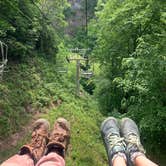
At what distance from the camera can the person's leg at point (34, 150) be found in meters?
2.29

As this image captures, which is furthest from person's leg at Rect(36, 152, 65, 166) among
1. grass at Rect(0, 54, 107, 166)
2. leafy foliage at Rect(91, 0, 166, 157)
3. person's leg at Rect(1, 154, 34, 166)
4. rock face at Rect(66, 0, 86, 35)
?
rock face at Rect(66, 0, 86, 35)

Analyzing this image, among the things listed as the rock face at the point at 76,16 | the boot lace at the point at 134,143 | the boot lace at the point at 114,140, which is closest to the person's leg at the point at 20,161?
the boot lace at the point at 114,140

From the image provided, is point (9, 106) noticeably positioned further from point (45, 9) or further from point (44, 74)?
point (45, 9)

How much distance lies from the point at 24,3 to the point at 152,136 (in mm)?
5095

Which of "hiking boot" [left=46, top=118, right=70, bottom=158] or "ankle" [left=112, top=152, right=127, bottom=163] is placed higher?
"hiking boot" [left=46, top=118, right=70, bottom=158]

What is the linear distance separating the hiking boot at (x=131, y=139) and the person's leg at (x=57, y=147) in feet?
1.79

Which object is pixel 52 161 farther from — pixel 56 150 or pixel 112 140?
pixel 112 140

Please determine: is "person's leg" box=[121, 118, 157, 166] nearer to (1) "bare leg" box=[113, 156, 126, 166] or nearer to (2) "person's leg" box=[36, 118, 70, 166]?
(1) "bare leg" box=[113, 156, 126, 166]

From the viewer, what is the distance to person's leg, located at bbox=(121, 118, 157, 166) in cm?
244

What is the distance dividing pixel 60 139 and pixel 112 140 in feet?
1.51

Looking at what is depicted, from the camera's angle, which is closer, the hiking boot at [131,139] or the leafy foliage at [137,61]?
the hiking boot at [131,139]

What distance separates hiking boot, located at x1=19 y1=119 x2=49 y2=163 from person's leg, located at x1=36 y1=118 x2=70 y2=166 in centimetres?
8

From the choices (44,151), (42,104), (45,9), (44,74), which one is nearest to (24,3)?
(44,74)

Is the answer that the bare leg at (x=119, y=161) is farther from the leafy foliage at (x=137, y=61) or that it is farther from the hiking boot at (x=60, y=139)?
the leafy foliage at (x=137, y=61)
